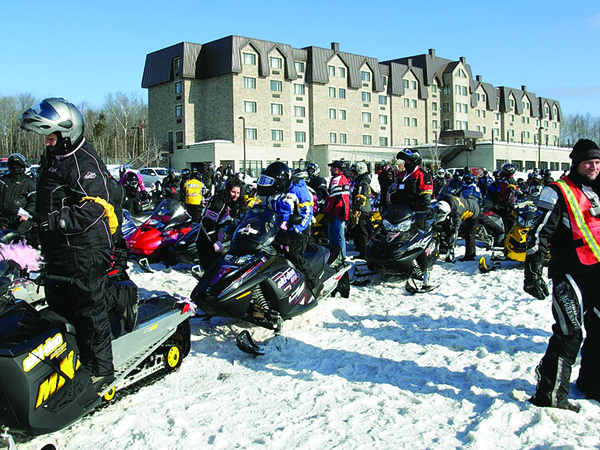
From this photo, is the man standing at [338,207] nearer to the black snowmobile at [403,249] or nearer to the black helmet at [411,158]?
the black helmet at [411,158]

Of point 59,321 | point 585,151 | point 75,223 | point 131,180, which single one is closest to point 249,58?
point 131,180

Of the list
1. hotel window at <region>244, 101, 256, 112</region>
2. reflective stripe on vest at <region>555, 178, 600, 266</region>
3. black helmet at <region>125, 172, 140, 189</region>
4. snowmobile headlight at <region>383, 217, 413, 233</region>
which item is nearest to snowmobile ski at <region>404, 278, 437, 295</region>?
snowmobile headlight at <region>383, 217, 413, 233</region>

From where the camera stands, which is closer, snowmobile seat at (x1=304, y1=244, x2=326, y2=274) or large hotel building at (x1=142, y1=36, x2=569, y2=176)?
snowmobile seat at (x1=304, y1=244, x2=326, y2=274)

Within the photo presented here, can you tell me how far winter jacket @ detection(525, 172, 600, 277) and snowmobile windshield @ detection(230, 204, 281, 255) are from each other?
2371 mm

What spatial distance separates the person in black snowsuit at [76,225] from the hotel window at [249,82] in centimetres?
4214

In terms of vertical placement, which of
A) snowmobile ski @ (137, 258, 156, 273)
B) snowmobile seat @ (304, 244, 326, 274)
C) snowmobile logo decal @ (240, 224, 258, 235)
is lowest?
snowmobile ski @ (137, 258, 156, 273)

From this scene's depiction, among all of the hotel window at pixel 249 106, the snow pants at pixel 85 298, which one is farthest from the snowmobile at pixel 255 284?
the hotel window at pixel 249 106

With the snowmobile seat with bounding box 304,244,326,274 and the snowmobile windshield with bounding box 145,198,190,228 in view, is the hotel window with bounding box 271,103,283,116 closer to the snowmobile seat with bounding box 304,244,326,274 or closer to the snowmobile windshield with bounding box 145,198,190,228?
the snowmobile windshield with bounding box 145,198,190,228

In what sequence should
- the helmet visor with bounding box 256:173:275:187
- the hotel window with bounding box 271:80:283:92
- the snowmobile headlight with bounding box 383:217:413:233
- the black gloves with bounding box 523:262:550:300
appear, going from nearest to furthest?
the black gloves with bounding box 523:262:550:300, the helmet visor with bounding box 256:173:275:187, the snowmobile headlight with bounding box 383:217:413:233, the hotel window with bounding box 271:80:283:92

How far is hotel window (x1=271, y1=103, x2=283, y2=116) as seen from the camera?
4553 centimetres

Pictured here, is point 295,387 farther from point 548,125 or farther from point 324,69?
point 548,125

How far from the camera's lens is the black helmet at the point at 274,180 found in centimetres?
557

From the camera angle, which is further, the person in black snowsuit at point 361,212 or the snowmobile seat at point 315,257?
the person in black snowsuit at point 361,212

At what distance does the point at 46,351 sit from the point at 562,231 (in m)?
3.49
